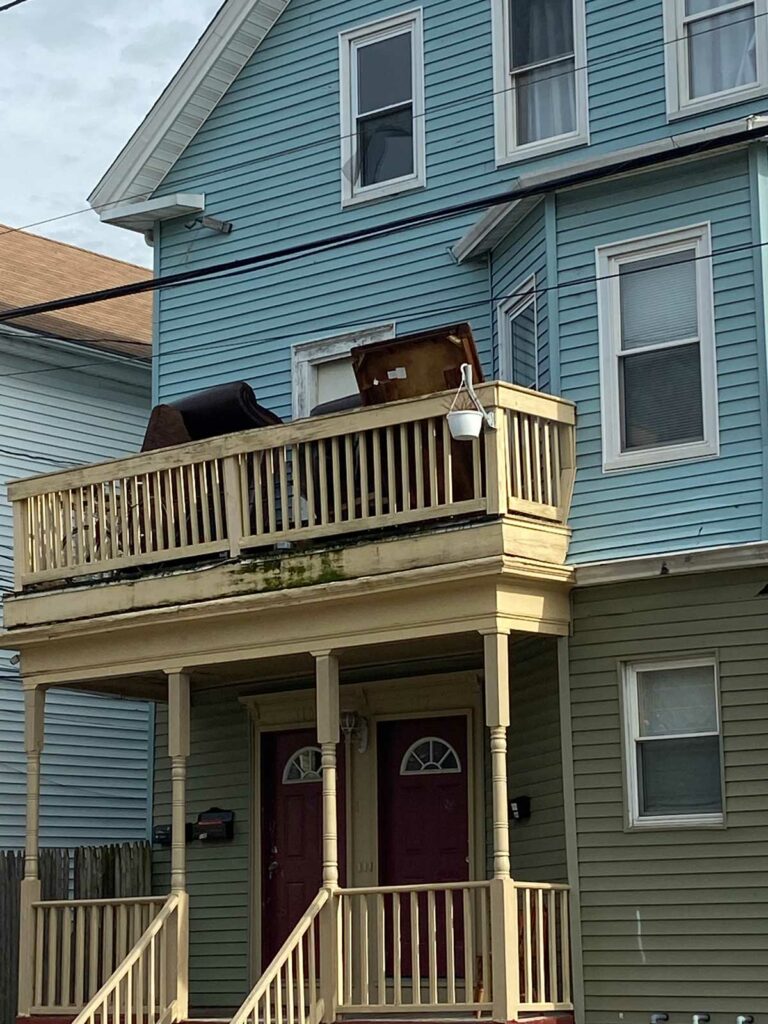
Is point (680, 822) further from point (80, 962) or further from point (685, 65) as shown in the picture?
point (685, 65)

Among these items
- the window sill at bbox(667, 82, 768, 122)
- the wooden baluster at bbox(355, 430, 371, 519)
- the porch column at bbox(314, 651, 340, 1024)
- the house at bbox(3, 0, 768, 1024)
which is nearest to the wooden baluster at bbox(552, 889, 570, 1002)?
the house at bbox(3, 0, 768, 1024)

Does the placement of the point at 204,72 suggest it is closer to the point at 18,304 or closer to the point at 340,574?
the point at 18,304

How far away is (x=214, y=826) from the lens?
18.0 m

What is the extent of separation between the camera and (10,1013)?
19125mm

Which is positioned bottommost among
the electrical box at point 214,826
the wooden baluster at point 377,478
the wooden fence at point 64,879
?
the wooden fence at point 64,879

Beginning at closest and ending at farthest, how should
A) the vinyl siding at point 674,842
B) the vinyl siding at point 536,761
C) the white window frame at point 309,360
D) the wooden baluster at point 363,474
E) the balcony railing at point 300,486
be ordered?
1. the vinyl siding at point 674,842
2. the balcony railing at point 300,486
3. the wooden baluster at point 363,474
4. the vinyl siding at point 536,761
5. the white window frame at point 309,360

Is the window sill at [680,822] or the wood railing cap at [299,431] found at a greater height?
the wood railing cap at [299,431]

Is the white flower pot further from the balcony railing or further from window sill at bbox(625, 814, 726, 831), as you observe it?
window sill at bbox(625, 814, 726, 831)

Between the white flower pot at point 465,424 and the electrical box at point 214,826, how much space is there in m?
6.00

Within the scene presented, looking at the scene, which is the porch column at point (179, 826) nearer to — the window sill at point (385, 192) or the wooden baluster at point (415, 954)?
the wooden baluster at point (415, 954)

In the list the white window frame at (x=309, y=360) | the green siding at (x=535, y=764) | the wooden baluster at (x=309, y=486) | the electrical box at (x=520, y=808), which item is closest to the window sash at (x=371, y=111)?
the white window frame at (x=309, y=360)

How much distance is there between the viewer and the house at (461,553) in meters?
13.9

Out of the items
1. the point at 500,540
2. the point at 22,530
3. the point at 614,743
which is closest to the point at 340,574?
the point at 500,540

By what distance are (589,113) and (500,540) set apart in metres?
4.47
